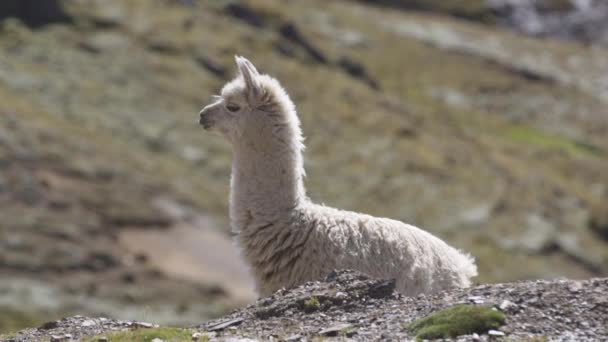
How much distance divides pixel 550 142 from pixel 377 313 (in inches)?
3947

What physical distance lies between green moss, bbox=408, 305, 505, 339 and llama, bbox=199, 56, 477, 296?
2.58m

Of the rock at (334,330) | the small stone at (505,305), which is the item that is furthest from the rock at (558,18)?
the rock at (334,330)

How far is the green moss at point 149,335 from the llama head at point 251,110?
3.93 metres

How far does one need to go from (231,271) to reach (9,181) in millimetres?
12679

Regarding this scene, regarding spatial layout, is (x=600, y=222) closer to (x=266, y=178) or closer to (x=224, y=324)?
(x=266, y=178)

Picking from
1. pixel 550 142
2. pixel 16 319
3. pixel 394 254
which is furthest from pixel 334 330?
pixel 550 142

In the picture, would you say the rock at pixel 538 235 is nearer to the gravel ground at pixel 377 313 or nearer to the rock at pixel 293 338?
the gravel ground at pixel 377 313

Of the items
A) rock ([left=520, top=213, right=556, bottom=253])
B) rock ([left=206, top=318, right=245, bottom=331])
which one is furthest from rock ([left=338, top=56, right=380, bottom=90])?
rock ([left=206, top=318, right=245, bottom=331])

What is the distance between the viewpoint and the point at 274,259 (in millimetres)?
13008

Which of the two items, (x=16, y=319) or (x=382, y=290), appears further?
(x=16, y=319)

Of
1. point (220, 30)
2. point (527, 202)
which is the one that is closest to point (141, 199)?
point (527, 202)

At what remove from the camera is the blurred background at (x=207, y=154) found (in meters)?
53.9

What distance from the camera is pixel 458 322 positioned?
31.5 feet

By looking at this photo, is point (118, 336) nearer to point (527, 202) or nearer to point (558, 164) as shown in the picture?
point (527, 202)
